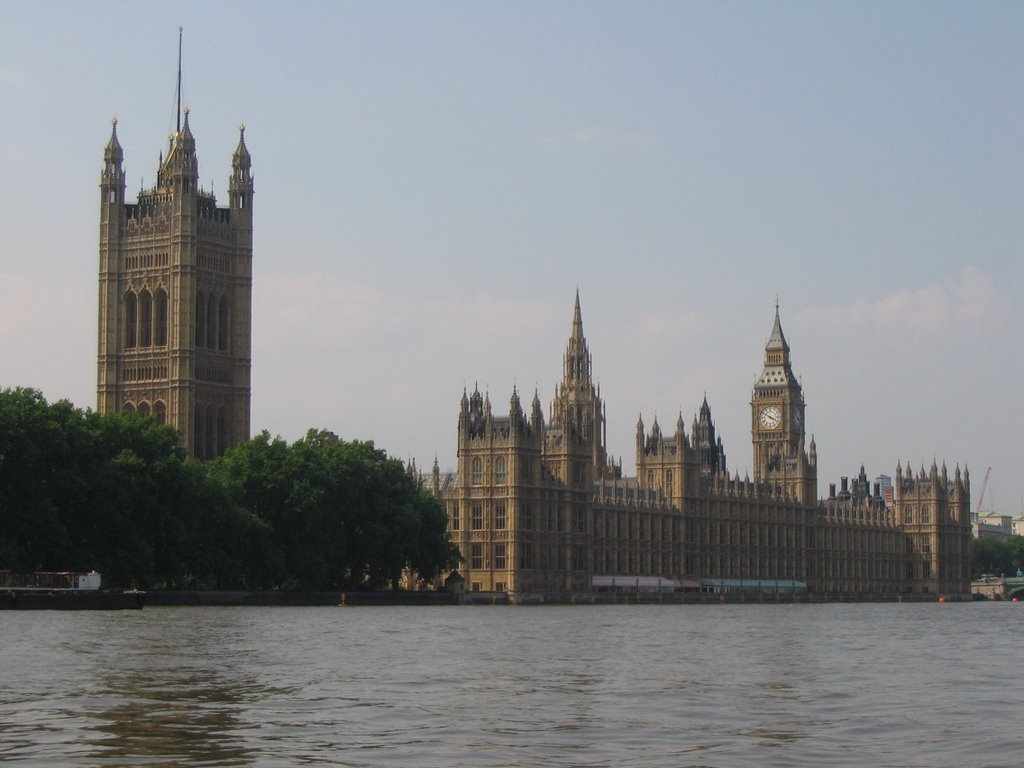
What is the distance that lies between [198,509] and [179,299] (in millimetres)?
57775

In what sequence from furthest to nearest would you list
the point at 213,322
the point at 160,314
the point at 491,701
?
the point at 213,322
the point at 160,314
the point at 491,701

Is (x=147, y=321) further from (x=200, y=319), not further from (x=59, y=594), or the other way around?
(x=59, y=594)

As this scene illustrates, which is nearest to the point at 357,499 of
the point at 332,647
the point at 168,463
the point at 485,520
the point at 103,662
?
the point at 168,463

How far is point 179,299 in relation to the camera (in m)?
155

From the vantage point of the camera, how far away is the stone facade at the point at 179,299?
155 metres

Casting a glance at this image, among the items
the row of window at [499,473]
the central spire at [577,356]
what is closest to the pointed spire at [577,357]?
the central spire at [577,356]

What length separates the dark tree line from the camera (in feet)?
296

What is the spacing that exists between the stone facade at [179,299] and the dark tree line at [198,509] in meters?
34.4

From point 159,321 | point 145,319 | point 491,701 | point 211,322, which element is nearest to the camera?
point 491,701

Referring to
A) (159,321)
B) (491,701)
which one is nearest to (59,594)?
(491,701)

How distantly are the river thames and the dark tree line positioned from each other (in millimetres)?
31732

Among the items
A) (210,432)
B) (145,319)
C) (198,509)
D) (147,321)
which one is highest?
(145,319)

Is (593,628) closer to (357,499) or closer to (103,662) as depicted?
(103,662)

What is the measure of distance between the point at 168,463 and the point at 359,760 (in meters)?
74.2
